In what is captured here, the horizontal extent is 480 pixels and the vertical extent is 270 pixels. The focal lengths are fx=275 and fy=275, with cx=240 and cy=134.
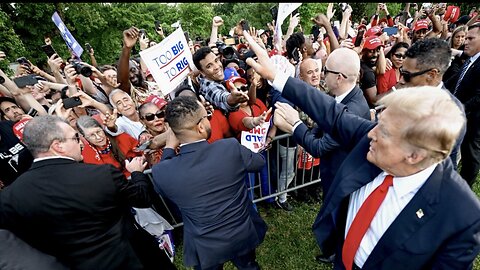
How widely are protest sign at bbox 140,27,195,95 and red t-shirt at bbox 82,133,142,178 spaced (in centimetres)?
74

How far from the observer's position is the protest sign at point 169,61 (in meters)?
3.45

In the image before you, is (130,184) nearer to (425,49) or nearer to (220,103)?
(220,103)

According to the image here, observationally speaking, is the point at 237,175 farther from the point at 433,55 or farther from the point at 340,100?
the point at 433,55

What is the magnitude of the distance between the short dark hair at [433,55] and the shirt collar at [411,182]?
1.54m

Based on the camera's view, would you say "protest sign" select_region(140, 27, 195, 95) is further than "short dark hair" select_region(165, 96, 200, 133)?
Yes

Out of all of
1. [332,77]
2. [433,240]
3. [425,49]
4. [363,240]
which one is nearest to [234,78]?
[332,77]

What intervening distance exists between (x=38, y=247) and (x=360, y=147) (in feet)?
8.04

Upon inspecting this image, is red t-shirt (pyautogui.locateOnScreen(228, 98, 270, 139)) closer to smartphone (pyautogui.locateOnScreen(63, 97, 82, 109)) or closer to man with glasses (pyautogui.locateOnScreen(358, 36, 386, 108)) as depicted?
smartphone (pyautogui.locateOnScreen(63, 97, 82, 109))

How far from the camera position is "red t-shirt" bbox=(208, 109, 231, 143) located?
3.35m

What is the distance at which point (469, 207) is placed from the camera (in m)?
1.44

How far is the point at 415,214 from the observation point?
1.52 m

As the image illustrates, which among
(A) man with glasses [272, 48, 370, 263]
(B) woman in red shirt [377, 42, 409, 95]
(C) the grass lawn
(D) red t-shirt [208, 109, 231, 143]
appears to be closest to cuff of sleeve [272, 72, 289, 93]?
(A) man with glasses [272, 48, 370, 263]

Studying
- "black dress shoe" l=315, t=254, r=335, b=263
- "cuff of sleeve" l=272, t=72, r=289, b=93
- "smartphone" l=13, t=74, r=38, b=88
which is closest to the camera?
"cuff of sleeve" l=272, t=72, r=289, b=93

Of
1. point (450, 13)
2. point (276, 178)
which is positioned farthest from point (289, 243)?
point (450, 13)
